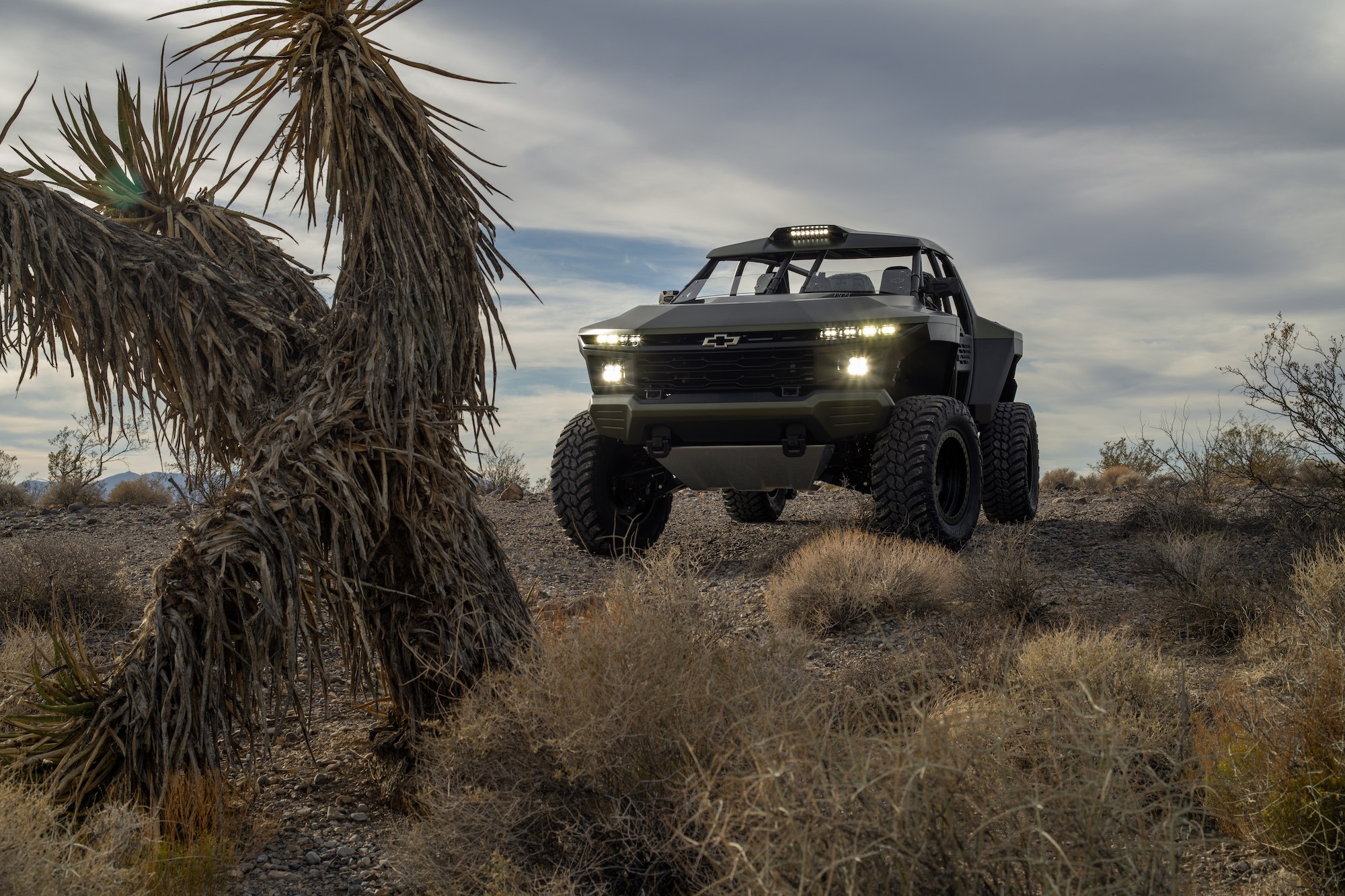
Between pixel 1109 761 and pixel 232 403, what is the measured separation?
117 inches

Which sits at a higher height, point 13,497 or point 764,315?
point 764,315

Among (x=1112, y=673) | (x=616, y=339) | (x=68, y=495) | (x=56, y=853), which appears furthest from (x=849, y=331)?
(x=68, y=495)

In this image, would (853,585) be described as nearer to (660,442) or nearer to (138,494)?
(660,442)

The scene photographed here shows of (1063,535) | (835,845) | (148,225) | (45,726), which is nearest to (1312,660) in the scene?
(835,845)

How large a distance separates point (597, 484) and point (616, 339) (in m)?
1.19

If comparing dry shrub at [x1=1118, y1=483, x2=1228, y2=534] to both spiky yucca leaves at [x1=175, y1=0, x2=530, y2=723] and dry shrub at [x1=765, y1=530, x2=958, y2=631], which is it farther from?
spiky yucca leaves at [x1=175, y1=0, x2=530, y2=723]

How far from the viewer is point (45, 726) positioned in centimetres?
310

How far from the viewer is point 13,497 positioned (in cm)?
1380

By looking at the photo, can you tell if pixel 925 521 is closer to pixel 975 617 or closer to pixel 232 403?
pixel 975 617

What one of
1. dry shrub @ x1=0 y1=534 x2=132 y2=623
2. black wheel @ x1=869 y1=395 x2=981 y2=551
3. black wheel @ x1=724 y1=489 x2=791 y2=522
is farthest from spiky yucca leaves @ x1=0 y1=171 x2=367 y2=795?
black wheel @ x1=724 y1=489 x2=791 y2=522

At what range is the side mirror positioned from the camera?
895 centimetres

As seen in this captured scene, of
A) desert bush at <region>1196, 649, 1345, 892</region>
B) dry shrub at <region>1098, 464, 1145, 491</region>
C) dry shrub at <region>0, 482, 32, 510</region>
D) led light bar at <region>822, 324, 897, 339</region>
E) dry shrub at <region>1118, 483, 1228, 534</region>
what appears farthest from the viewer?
dry shrub at <region>1098, 464, 1145, 491</region>

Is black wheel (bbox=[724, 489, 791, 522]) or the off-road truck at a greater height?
the off-road truck

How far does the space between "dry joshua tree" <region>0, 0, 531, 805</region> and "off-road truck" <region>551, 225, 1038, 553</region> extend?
305cm
